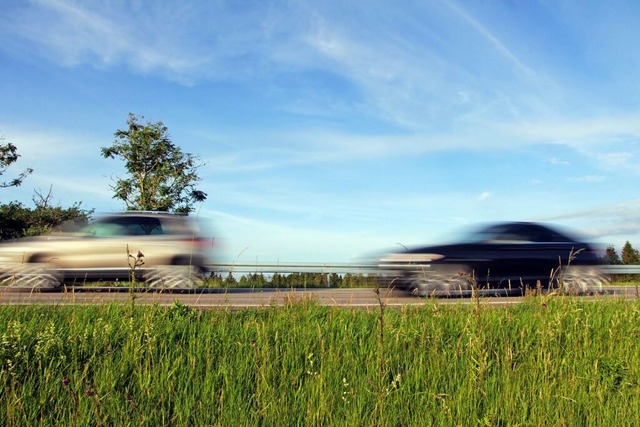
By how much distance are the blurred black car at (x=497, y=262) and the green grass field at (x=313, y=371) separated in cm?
491

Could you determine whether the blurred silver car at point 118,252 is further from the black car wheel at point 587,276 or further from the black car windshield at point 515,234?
the black car wheel at point 587,276

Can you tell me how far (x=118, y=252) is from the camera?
46.0ft

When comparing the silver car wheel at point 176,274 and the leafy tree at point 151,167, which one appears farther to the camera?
the leafy tree at point 151,167

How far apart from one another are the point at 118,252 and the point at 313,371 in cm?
988

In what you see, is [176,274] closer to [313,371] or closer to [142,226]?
[142,226]

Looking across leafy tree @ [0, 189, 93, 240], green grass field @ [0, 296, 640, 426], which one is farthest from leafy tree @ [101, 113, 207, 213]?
green grass field @ [0, 296, 640, 426]

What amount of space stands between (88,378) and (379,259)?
7.89m

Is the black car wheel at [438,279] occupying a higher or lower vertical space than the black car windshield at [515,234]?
lower

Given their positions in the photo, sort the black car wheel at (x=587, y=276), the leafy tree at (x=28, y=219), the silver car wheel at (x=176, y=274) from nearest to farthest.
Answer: the silver car wheel at (x=176, y=274)
the black car wheel at (x=587, y=276)
the leafy tree at (x=28, y=219)

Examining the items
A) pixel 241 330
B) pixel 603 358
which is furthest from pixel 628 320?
pixel 241 330

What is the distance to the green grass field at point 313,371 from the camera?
15.2ft

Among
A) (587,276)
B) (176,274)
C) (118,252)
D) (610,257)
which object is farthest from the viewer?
(610,257)

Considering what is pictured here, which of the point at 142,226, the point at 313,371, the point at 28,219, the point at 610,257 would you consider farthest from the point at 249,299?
the point at 28,219

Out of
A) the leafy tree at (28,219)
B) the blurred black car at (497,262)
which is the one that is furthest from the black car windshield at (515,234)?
the leafy tree at (28,219)
